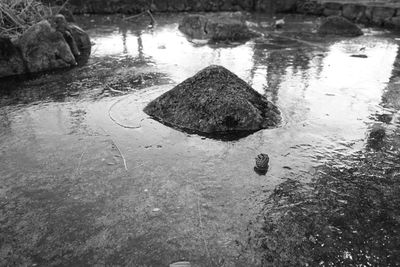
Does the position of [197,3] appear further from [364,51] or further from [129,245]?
[129,245]

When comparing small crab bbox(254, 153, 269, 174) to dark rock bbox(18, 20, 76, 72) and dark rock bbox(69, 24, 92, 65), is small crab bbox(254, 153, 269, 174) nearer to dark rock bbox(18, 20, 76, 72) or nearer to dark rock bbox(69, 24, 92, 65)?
dark rock bbox(18, 20, 76, 72)

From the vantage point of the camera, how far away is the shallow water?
255 cm

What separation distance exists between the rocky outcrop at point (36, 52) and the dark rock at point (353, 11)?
431 inches

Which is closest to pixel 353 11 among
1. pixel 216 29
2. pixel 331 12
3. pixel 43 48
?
pixel 331 12

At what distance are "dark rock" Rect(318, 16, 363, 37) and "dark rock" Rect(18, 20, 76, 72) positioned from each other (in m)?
8.11

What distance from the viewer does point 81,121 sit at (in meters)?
4.61

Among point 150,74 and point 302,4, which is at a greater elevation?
point 302,4

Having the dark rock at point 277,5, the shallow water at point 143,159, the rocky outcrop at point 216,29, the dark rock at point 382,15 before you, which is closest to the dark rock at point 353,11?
the dark rock at point 382,15

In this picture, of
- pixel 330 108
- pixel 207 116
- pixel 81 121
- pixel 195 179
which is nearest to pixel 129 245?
pixel 195 179

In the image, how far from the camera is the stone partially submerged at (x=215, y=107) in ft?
14.1

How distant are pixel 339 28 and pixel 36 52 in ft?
29.6

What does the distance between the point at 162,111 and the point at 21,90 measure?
9.50 ft

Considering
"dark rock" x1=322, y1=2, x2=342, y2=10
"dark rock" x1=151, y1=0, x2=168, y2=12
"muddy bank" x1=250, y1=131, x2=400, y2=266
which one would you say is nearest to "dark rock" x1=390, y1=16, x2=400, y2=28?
"dark rock" x1=322, y1=2, x2=342, y2=10

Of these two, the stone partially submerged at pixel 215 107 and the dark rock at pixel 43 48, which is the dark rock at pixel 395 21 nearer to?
the stone partially submerged at pixel 215 107
